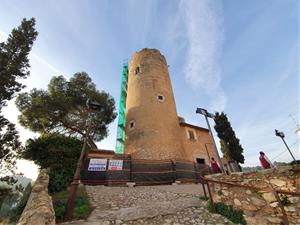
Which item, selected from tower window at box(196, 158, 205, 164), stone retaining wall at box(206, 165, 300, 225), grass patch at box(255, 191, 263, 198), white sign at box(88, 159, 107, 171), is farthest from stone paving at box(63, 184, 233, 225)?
tower window at box(196, 158, 205, 164)

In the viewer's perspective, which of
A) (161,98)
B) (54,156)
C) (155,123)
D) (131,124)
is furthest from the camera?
(161,98)

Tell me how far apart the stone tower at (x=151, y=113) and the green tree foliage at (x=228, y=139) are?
13.9ft

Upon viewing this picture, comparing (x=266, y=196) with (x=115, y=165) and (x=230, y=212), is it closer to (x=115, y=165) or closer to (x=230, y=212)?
(x=230, y=212)

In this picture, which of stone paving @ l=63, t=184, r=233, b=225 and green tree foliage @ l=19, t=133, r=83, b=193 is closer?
stone paving @ l=63, t=184, r=233, b=225

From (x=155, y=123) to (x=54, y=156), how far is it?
9676 mm

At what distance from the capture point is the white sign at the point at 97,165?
11719 millimetres

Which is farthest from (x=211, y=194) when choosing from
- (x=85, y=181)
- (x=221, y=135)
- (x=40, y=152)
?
(x=221, y=135)

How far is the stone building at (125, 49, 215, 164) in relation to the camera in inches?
651

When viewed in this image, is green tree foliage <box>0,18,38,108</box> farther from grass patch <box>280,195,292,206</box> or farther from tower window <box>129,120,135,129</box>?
grass patch <box>280,195,292,206</box>

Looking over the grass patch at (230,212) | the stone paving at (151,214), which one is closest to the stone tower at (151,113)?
the stone paving at (151,214)

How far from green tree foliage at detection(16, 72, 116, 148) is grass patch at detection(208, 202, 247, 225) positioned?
38.0 feet

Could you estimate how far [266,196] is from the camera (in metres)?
4.55

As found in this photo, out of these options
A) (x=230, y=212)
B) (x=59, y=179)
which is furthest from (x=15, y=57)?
(x=230, y=212)

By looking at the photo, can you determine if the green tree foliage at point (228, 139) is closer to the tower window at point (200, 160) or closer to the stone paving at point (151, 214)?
the tower window at point (200, 160)
